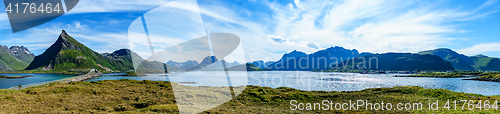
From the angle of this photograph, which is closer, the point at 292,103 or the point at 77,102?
the point at 77,102

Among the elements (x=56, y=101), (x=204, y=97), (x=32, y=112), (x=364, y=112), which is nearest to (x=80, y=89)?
(x=56, y=101)

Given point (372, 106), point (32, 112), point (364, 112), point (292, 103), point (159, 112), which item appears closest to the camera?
point (32, 112)

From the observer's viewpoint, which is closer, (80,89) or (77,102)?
(77,102)

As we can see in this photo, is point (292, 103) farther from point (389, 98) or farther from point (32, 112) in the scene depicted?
point (32, 112)

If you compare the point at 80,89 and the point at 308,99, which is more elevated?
the point at 80,89

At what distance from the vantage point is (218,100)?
34.2m

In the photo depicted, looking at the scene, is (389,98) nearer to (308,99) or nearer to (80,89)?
(308,99)

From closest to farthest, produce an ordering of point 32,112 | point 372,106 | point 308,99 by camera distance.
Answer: point 32,112 → point 372,106 → point 308,99

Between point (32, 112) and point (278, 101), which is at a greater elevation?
point (32, 112)

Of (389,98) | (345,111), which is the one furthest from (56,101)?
(389,98)

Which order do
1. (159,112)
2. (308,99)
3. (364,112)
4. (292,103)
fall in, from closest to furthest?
(159,112), (364,112), (292,103), (308,99)

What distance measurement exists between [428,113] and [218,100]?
3086cm

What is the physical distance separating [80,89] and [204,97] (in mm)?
22466

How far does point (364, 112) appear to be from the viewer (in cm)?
2873
